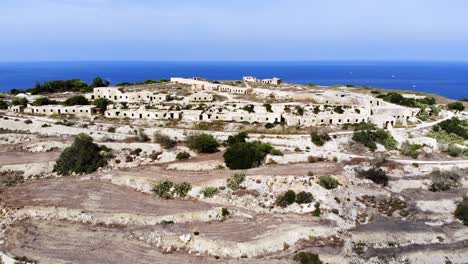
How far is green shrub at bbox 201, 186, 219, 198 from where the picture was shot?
132 ft

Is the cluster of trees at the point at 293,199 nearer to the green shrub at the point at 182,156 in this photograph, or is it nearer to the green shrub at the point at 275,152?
the green shrub at the point at 275,152

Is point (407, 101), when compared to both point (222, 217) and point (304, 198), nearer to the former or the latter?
point (304, 198)

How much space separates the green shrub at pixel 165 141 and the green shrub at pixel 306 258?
2608cm

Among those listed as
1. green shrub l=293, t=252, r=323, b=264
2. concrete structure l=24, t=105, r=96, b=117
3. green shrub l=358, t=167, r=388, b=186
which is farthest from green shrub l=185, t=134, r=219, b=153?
concrete structure l=24, t=105, r=96, b=117

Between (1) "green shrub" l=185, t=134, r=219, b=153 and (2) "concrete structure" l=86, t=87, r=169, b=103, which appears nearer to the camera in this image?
(1) "green shrub" l=185, t=134, r=219, b=153

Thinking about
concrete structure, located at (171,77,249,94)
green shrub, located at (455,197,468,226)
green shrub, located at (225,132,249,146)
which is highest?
concrete structure, located at (171,77,249,94)

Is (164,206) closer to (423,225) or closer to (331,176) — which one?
(331,176)

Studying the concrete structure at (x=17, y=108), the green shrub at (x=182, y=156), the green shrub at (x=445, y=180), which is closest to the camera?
the green shrub at (x=445, y=180)

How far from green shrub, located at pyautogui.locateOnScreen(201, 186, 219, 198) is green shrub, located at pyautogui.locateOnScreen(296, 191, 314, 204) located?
819 cm

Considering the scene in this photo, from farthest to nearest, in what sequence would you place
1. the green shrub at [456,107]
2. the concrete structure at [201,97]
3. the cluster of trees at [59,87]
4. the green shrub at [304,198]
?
the cluster of trees at [59,87] < the concrete structure at [201,97] < the green shrub at [456,107] < the green shrub at [304,198]

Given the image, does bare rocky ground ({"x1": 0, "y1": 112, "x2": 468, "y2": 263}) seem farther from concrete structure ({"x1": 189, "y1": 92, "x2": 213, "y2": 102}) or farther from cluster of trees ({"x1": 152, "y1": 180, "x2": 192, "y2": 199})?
concrete structure ({"x1": 189, "y1": 92, "x2": 213, "y2": 102})

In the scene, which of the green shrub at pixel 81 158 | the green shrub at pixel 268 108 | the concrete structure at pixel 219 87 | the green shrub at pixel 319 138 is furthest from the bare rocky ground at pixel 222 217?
the concrete structure at pixel 219 87

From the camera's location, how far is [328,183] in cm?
4031

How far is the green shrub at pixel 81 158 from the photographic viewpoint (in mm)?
47625
